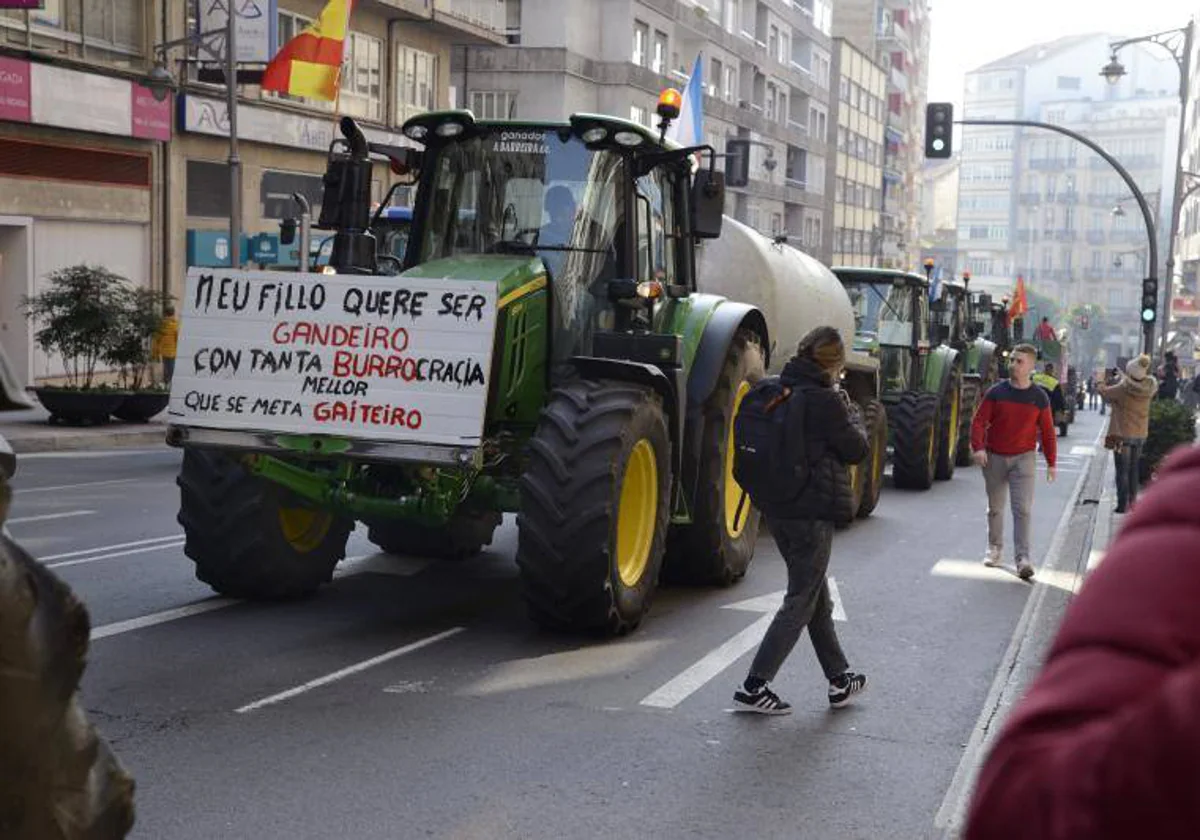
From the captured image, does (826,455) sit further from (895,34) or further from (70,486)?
(895,34)

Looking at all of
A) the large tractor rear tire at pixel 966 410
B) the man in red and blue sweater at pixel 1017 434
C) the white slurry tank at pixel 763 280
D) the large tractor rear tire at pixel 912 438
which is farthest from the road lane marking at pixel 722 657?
the large tractor rear tire at pixel 966 410

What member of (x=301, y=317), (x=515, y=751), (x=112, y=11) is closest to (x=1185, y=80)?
(x=112, y=11)

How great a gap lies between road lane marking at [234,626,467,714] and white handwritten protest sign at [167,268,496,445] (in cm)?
109

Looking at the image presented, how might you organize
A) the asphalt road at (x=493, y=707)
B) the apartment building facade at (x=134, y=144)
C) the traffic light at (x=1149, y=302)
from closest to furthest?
the asphalt road at (x=493, y=707) < the apartment building facade at (x=134, y=144) < the traffic light at (x=1149, y=302)

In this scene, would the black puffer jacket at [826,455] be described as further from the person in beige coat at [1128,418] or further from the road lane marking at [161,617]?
the person in beige coat at [1128,418]

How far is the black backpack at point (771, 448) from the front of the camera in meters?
7.44

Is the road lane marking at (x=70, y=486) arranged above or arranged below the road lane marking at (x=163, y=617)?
below

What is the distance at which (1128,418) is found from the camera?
1677 cm

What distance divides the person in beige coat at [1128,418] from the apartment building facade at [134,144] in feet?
48.7

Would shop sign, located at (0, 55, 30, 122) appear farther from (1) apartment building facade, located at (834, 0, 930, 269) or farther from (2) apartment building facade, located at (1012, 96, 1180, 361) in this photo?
(2) apartment building facade, located at (1012, 96, 1180, 361)

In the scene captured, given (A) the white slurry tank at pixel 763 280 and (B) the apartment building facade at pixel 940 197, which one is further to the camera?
(B) the apartment building facade at pixel 940 197

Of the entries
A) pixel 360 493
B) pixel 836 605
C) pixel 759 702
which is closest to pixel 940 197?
pixel 836 605

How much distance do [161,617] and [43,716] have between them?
675 cm

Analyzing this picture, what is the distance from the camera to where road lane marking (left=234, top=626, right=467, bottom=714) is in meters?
7.25
